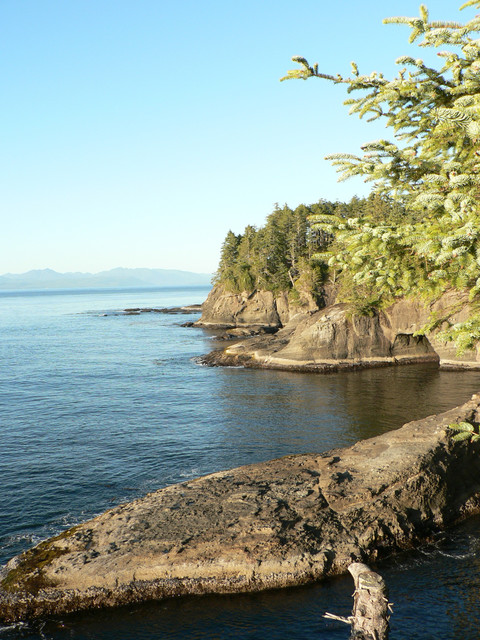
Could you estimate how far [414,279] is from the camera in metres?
10.7

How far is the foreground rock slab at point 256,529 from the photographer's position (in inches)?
616

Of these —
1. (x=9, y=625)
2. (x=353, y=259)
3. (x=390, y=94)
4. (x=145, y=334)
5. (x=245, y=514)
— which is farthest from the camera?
(x=145, y=334)

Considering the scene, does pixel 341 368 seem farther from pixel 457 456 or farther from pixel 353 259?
pixel 353 259

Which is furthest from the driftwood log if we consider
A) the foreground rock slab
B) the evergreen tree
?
the evergreen tree

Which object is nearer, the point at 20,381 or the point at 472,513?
the point at 472,513

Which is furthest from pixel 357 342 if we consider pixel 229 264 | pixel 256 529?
pixel 229 264

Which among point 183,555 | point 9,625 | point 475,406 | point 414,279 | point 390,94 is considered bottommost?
point 9,625

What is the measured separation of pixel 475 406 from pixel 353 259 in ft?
54.7

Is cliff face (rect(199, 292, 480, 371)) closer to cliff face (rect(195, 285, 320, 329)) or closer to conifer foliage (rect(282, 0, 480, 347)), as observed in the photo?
cliff face (rect(195, 285, 320, 329))

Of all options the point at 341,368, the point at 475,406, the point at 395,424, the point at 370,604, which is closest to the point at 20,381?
the point at 341,368

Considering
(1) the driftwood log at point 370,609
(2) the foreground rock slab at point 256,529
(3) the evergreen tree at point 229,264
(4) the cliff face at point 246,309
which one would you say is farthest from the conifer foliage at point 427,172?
(3) the evergreen tree at point 229,264

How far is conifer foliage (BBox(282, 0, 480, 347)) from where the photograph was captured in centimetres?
847

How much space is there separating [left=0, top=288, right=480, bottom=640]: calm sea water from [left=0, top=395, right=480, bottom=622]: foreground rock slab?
626mm

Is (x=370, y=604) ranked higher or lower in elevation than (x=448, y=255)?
lower
